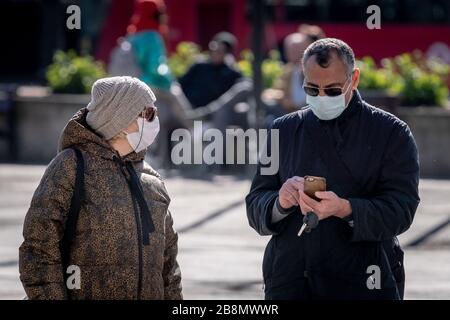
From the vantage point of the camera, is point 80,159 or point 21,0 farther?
point 21,0

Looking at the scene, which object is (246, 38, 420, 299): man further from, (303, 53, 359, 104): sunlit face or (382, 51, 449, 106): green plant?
(382, 51, 449, 106): green plant

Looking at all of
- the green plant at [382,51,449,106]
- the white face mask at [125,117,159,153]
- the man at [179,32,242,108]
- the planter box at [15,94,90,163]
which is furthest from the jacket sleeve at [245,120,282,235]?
the planter box at [15,94,90,163]

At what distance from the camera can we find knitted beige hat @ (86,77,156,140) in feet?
17.0

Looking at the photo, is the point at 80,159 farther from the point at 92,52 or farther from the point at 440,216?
the point at 92,52

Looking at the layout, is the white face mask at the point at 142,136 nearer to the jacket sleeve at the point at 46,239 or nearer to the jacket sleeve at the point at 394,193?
the jacket sleeve at the point at 46,239

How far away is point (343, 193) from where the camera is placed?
525 cm

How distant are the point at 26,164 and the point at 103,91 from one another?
521 inches

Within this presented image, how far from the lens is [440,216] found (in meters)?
13.6

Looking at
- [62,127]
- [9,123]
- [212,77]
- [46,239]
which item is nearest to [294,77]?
[212,77]

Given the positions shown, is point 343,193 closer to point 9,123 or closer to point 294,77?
point 294,77

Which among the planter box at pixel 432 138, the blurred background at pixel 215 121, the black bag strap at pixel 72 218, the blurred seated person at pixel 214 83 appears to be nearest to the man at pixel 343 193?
the black bag strap at pixel 72 218

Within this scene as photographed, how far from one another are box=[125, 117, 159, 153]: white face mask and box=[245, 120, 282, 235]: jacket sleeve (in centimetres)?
50

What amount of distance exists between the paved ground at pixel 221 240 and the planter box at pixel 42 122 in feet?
5.16
